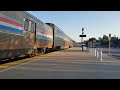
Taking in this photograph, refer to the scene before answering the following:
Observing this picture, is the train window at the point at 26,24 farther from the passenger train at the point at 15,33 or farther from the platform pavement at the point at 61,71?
the platform pavement at the point at 61,71

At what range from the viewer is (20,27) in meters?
22.5

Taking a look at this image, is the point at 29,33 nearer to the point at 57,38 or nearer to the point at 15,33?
the point at 15,33

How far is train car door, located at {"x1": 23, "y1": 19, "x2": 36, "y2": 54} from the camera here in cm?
2491

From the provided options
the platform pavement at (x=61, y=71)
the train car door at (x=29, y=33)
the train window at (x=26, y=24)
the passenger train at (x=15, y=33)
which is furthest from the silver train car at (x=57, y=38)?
the platform pavement at (x=61, y=71)

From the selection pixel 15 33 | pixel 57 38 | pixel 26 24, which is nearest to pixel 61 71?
pixel 15 33

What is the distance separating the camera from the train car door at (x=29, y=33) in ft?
81.7

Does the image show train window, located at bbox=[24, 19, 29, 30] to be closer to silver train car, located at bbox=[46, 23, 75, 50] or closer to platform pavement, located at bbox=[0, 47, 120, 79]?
platform pavement, located at bbox=[0, 47, 120, 79]

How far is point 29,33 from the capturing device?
2645cm

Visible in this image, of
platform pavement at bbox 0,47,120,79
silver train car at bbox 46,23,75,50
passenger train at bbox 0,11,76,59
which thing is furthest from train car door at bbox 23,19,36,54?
silver train car at bbox 46,23,75,50

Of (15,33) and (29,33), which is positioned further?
(29,33)

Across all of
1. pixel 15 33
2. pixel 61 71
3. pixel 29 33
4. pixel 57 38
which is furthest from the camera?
pixel 57 38
